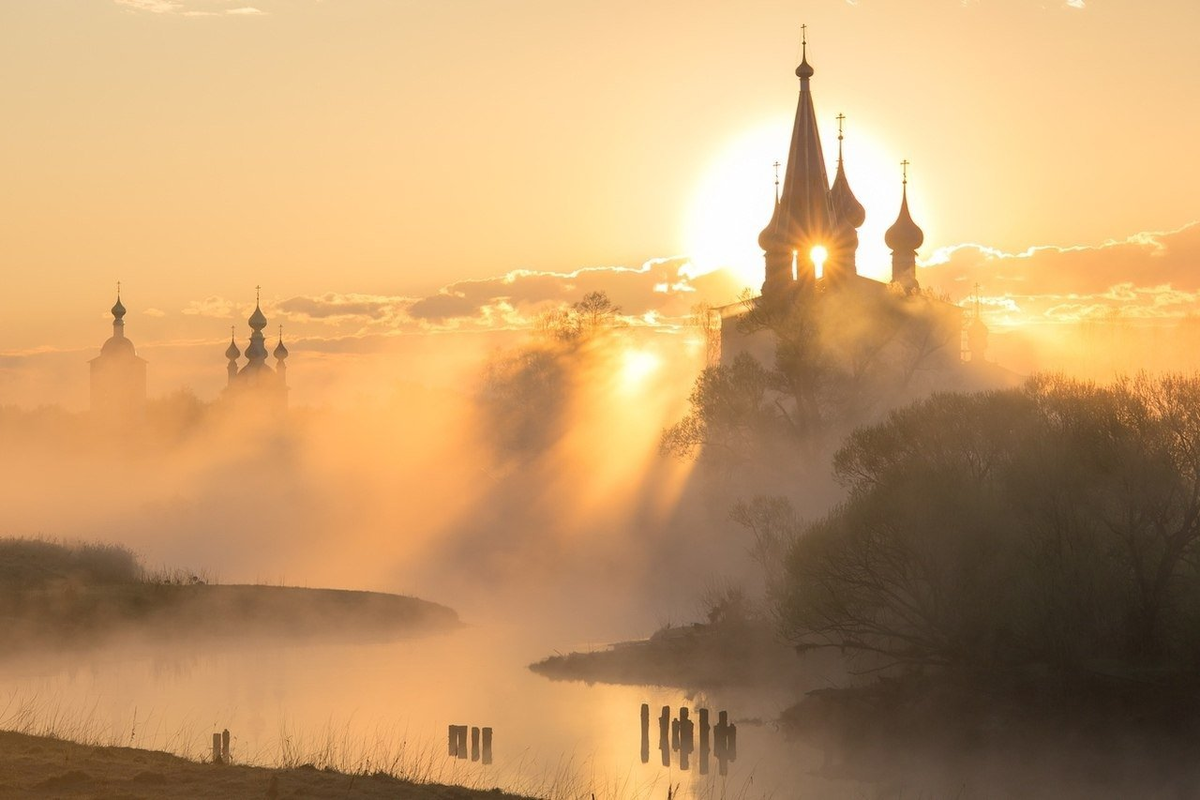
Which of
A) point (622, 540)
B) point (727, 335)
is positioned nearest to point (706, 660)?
point (622, 540)

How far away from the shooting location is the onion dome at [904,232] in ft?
221

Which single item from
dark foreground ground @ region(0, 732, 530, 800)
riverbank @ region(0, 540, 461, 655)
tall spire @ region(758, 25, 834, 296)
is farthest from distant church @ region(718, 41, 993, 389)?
dark foreground ground @ region(0, 732, 530, 800)

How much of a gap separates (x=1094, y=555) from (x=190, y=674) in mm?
21820

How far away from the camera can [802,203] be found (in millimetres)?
59438

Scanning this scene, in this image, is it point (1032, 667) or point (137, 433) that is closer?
point (1032, 667)

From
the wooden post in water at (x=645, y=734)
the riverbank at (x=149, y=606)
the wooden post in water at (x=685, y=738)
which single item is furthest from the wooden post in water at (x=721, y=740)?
the riverbank at (x=149, y=606)

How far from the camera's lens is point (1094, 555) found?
27.7m

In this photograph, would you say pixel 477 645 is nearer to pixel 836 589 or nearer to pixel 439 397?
pixel 836 589

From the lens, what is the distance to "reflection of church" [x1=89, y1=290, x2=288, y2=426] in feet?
315

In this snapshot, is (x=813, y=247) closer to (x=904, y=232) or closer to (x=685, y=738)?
(x=904, y=232)

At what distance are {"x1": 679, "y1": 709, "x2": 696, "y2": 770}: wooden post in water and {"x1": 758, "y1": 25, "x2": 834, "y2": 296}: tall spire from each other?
31319 mm

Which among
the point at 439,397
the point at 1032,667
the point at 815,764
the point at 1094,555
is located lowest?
the point at 815,764

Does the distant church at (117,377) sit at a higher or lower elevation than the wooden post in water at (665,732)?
higher

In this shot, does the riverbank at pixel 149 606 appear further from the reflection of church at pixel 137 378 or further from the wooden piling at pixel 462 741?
the reflection of church at pixel 137 378
